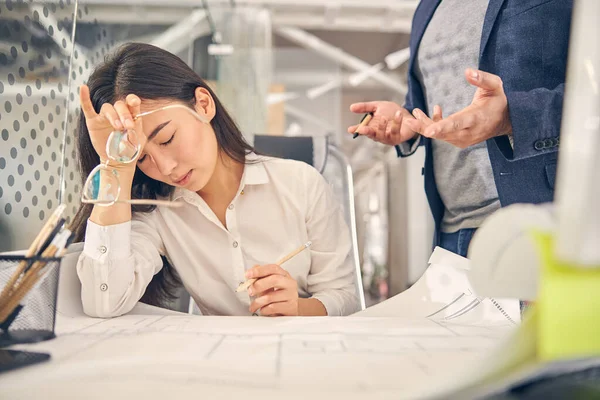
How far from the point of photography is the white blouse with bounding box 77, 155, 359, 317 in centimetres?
118

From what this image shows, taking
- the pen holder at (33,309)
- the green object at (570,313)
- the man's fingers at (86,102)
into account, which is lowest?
the pen holder at (33,309)

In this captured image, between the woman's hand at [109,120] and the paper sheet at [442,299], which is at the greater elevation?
the woman's hand at [109,120]

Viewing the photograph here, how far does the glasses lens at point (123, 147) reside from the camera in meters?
0.93

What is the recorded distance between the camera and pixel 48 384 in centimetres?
41

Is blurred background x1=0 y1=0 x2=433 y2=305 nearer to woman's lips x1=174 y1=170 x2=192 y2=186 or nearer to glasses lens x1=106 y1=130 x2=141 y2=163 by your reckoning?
glasses lens x1=106 y1=130 x2=141 y2=163

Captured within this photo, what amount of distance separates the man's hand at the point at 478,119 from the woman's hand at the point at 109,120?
1.80ft

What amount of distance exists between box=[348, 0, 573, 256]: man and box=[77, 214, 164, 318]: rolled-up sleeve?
56cm

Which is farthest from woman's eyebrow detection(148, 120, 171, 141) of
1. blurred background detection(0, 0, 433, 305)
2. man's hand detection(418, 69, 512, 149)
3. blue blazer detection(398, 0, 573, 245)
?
blue blazer detection(398, 0, 573, 245)

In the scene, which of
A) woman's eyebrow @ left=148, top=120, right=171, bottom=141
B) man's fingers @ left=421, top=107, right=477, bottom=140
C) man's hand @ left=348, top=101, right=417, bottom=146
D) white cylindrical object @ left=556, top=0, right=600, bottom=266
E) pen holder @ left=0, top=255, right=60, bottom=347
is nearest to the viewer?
white cylindrical object @ left=556, top=0, right=600, bottom=266

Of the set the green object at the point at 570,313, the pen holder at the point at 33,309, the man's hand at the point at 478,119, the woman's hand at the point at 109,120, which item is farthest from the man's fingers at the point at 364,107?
the green object at the point at 570,313

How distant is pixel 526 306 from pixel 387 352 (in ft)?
1.25

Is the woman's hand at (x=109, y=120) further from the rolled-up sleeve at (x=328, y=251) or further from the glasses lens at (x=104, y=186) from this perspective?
the rolled-up sleeve at (x=328, y=251)

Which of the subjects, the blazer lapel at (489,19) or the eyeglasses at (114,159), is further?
the blazer lapel at (489,19)

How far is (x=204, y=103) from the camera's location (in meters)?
1.20
